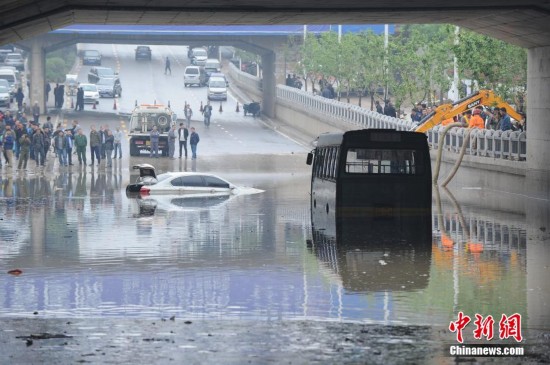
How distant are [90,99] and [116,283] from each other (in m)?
76.3

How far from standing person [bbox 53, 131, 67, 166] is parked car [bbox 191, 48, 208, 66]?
70838mm

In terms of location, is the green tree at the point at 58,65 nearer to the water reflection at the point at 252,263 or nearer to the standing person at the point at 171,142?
the standing person at the point at 171,142

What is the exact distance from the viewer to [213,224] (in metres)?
31.8

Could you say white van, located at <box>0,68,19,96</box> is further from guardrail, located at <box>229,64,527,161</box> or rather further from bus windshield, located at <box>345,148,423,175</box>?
bus windshield, located at <box>345,148,423,175</box>

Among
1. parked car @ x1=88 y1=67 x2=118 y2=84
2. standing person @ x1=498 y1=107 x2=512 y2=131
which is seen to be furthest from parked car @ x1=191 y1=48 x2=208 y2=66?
standing person @ x1=498 y1=107 x2=512 y2=131

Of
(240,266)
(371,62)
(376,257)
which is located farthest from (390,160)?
(371,62)

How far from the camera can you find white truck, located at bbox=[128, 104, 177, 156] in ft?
211

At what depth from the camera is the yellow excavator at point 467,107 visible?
4800 cm

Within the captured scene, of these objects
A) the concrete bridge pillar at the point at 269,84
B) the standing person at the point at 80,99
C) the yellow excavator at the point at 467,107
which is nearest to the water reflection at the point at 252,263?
the yellow excavator at the point at 467,107

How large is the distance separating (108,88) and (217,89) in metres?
8.69

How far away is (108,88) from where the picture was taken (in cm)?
10200

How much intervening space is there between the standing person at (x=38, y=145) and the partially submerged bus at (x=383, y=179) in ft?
96.4

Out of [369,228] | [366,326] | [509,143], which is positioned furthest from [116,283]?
[509,143]

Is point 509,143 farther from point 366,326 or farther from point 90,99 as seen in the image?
point 90,99
